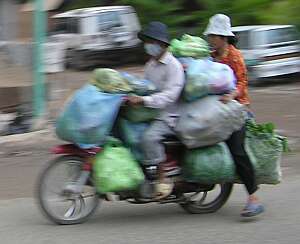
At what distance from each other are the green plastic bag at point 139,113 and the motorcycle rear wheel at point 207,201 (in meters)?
0.93

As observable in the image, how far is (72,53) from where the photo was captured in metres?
19.6

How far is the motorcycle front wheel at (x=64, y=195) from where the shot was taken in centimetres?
585

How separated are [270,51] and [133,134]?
1107 centimetres

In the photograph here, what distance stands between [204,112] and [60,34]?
15038mm

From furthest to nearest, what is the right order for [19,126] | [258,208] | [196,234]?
[19,126] < [258,208] < [196,234]

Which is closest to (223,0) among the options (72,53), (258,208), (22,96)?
(72,53)

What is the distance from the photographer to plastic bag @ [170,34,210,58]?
5.99 m

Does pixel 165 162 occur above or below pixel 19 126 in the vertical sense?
above

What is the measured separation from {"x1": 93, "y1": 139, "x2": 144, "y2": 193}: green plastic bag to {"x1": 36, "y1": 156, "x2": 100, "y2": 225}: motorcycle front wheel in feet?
0.70

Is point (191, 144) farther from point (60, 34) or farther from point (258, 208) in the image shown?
point (60, 34)

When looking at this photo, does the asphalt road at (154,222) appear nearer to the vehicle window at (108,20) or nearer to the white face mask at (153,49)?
the white face mask at (153,49)

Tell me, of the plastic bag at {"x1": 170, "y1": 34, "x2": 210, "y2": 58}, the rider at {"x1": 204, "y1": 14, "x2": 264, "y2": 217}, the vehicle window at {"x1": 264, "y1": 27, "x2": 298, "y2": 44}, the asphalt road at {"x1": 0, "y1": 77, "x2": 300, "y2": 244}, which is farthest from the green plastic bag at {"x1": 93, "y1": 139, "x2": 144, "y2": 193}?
the vehicle window at {"x1": 264, "y1": 27, "x2": 298, "y2": 44}

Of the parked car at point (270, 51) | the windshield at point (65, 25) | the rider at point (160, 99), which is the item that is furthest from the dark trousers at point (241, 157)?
the windshield at point (65, 25)

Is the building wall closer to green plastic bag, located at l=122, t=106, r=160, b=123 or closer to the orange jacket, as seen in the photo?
the orange jacket
